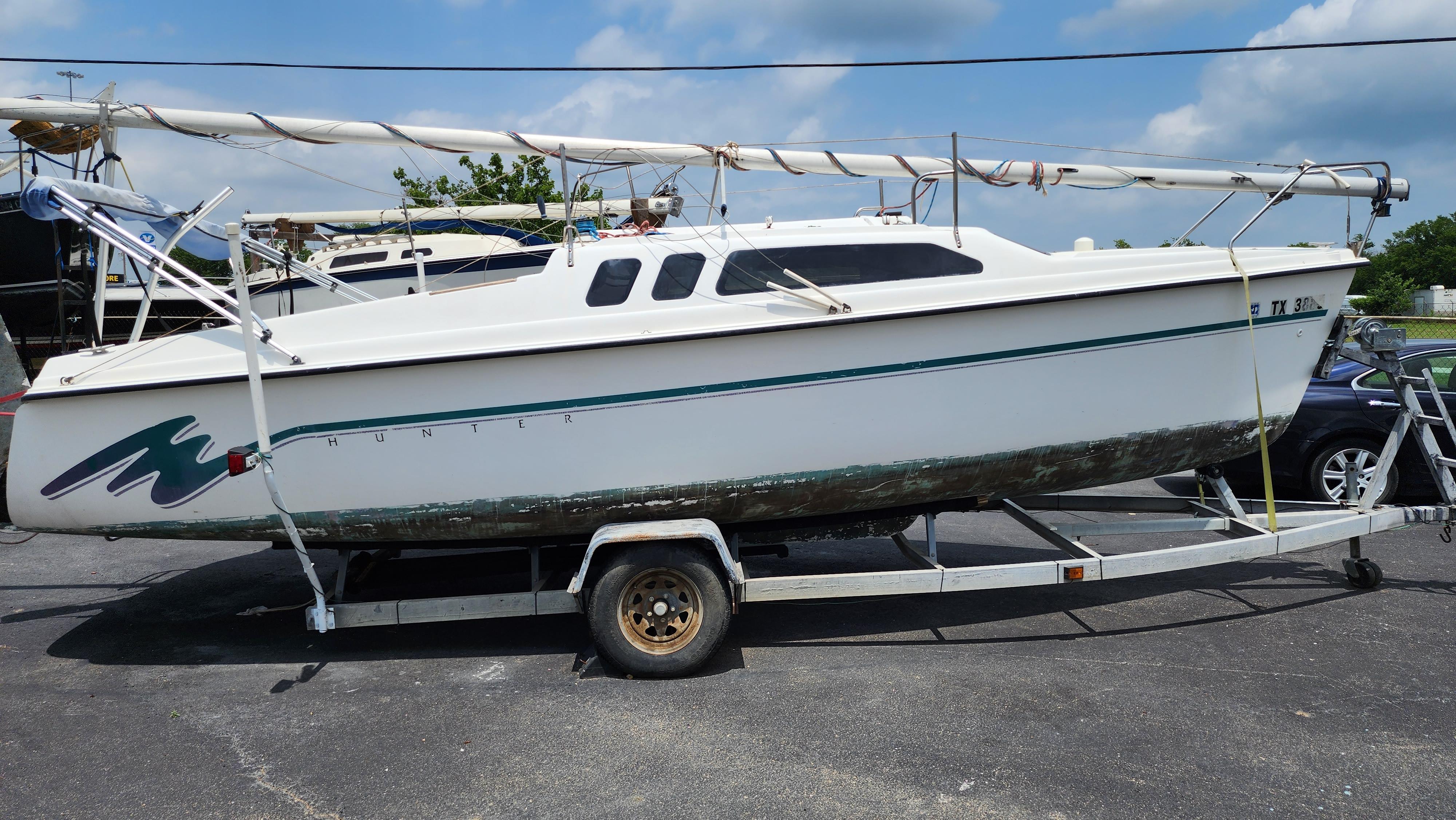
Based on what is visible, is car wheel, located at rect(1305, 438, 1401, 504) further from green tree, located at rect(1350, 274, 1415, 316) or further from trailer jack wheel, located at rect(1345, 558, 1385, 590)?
green tree, located at rect(1350, 274, 1415, 316)

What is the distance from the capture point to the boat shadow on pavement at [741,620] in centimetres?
475

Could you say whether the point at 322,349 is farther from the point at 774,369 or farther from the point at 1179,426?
the point at 1179,426

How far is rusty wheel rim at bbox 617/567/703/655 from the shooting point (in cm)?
431

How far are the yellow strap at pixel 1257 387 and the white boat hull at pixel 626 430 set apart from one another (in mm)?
215

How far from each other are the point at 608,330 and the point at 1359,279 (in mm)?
64136

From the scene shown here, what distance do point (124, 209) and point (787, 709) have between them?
13.5 feet

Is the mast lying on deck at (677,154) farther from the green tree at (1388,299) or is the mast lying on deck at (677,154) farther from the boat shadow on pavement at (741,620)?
the green tree at (1388,299)

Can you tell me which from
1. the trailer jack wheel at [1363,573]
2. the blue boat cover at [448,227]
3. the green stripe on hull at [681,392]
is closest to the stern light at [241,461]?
the green stripe on hull at [681,392]

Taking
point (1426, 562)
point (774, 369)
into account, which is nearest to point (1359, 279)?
point (1426, 562)

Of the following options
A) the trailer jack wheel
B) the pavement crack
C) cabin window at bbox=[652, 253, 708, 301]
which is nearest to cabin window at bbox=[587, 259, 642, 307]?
cabin window at bbox=[652, 253, 708, 301]

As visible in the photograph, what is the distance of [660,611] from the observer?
432cm

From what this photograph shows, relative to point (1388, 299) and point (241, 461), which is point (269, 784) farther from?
point (1388, 299)

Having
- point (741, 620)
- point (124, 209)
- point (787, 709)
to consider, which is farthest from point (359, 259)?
point (787, 709)

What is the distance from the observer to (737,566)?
441cm
